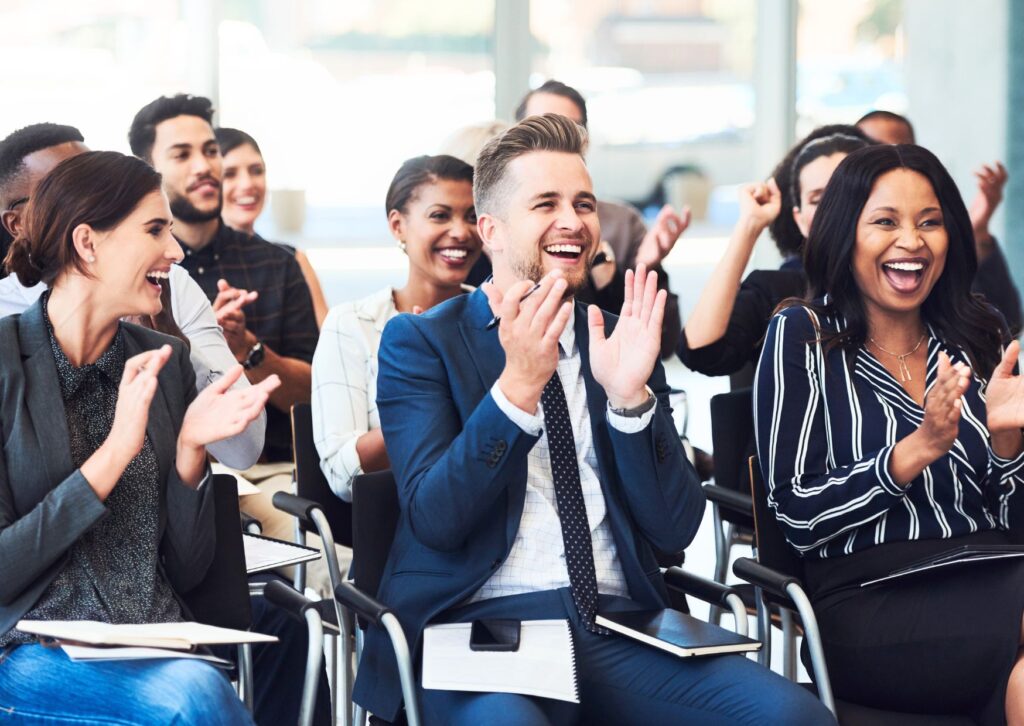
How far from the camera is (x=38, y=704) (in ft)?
6.44

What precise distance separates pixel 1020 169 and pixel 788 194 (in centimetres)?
363

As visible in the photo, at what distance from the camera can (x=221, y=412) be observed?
6.90 ft

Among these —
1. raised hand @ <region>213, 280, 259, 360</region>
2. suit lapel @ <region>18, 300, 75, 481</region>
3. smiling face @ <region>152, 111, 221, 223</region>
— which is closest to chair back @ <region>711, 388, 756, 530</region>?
raised hand @ <region>213, 280, 259, 360</region>

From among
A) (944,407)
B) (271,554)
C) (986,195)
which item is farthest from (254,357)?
(986,195)

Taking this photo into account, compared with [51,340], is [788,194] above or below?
above

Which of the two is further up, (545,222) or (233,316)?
(545,222)

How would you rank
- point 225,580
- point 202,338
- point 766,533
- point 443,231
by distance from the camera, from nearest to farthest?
point 225,580, point 766,533, point 202,338, point 443,231

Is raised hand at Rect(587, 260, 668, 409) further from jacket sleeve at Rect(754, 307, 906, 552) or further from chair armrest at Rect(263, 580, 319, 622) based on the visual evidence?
chair armrest at Rect(263, 580, 319, 622)

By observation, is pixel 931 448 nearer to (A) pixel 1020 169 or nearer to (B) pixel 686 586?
(B) pixel 686 586

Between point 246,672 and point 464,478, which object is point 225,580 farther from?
point 464,478

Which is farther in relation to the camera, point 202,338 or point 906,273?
point 202,338

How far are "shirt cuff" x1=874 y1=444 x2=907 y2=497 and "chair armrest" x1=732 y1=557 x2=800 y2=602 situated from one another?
0.79 feet

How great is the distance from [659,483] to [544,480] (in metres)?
0.20

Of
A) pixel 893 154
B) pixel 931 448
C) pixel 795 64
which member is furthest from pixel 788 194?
pixel 795 64
